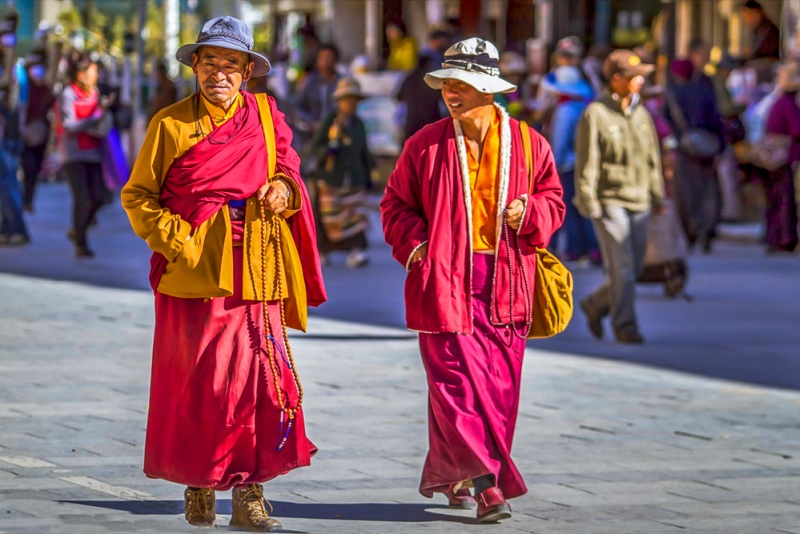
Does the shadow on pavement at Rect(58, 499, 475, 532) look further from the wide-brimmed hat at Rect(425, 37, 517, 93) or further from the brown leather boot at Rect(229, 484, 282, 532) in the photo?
the wide-brimmed hat at Rect(425, 37, 517, 93)

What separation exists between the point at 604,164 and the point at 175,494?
206 inches

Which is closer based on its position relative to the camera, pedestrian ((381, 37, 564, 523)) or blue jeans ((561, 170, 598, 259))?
pedestrian ((381, 37, 564, 523))

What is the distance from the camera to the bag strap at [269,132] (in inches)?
259

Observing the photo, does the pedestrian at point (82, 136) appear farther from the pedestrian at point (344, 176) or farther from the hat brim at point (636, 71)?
the hat brim at point (636, 71)

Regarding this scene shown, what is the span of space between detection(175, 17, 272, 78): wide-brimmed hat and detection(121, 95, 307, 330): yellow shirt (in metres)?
0.17

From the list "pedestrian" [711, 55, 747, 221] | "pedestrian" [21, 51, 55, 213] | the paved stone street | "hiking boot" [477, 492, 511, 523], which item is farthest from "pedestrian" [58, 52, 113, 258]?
"hiking boot" [477, 492, 511, 523]

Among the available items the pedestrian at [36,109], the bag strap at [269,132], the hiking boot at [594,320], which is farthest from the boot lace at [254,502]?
the pedestrian at [36,109]

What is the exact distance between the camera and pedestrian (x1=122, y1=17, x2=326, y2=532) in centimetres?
645

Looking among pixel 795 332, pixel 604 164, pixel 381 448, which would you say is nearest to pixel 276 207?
pixel 381 448

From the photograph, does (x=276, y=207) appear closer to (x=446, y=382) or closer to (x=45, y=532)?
(x=446, y=382)

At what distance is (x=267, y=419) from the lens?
6.53 meters

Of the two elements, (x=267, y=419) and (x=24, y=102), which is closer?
(x=267, y=419)

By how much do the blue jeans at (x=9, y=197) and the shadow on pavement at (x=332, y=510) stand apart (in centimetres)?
1199

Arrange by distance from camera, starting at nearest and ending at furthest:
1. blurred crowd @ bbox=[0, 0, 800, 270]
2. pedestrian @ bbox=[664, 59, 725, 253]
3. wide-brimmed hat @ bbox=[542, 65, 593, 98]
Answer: wide-brimmed hat @ bbox=[542, 65, 593, 98] < blurred crowd @ bbox=[0, 0, 800, 270] < pedestrian @ bbox=[664, 59, 725, 253]
